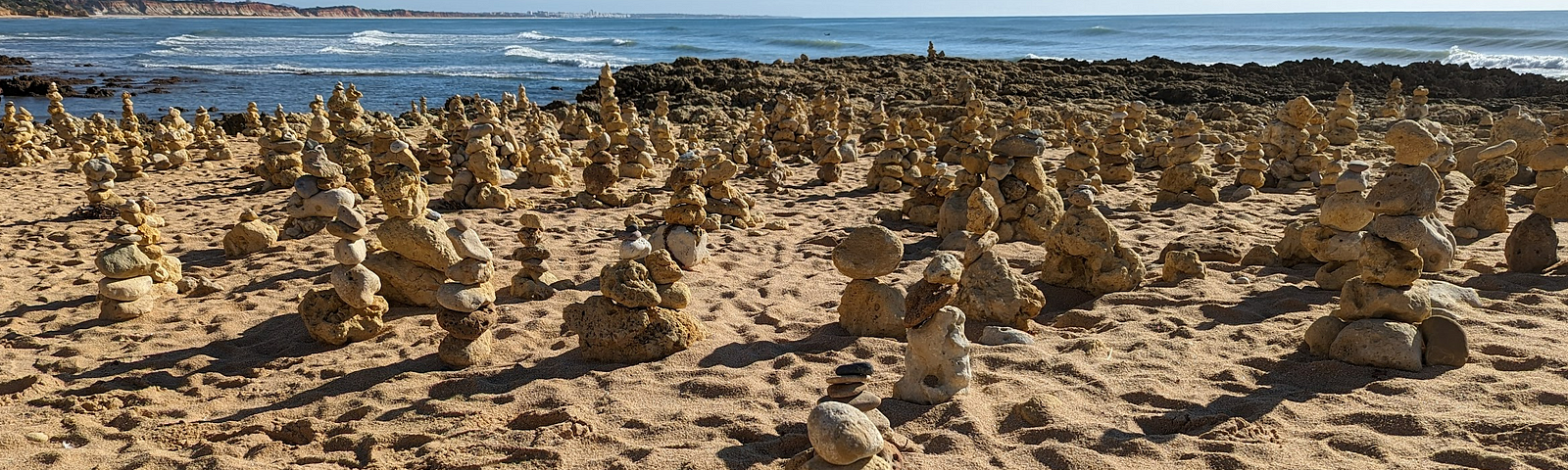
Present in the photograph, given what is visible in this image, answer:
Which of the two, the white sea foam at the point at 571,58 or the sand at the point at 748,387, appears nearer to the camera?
the sand at the point at 748,387

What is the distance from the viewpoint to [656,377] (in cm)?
439

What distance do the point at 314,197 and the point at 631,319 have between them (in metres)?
3.63

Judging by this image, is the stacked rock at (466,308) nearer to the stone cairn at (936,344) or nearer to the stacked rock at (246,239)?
the stone cairn at (936,344)

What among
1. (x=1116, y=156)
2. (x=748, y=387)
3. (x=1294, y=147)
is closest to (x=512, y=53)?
(x=1116, y=156)

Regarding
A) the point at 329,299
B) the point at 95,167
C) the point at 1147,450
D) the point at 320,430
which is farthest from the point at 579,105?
the point at 1147,450

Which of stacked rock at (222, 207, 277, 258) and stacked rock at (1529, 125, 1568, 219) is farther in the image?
stacked rock at (222, 207, 277, 258)

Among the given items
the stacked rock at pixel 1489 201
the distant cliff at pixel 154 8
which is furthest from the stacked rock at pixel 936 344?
the distant cliff at pixel 154 8

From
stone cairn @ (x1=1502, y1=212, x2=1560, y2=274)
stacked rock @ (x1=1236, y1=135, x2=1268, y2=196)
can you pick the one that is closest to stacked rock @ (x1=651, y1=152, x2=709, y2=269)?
stone cairn @ (x1=1502, y1=212, x2=1560, y2=274)

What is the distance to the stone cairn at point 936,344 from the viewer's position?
3.94 meters

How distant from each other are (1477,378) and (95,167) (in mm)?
10974

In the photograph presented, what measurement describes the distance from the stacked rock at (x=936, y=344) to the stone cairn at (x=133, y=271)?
4696 millimetres

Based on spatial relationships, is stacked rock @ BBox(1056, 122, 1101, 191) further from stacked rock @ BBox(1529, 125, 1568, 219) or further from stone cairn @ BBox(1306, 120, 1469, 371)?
stone cairn @ BBox(1306, 120, 1469, 371)

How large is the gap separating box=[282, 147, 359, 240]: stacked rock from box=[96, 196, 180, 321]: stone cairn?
3.34ft

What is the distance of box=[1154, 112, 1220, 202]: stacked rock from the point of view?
878cm
